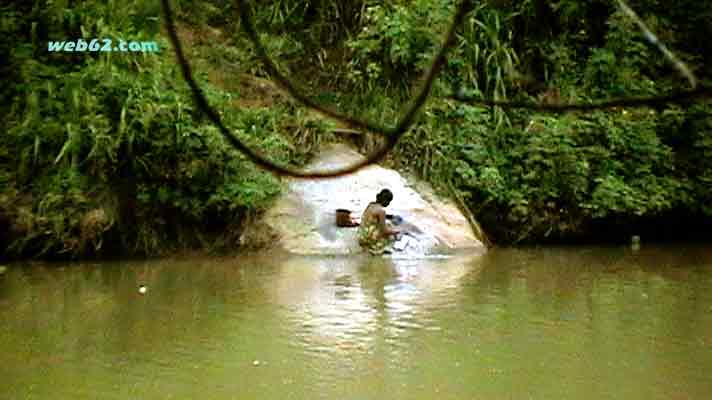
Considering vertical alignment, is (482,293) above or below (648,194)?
below

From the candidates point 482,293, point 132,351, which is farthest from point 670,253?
point 132,351

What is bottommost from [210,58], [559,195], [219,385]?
[219,385]

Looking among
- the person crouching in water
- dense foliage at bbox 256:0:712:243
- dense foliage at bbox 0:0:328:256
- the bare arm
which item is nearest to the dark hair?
the person crouching in water

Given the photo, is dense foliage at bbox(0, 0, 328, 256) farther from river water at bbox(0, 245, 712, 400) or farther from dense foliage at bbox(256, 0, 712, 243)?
dense foliage at bbox(256, 0, 712, 243)

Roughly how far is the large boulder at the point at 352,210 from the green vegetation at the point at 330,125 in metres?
0.23

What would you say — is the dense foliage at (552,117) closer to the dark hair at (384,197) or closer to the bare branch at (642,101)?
the dark hair at (384,197)

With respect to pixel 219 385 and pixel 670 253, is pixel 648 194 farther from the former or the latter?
pixel 219 385

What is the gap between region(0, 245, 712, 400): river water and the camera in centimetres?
474

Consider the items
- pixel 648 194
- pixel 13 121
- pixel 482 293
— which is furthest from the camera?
pixel 648 194

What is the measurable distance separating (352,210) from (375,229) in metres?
0.62

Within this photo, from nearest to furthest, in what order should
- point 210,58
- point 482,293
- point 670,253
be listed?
point 482,293, point 670,253, point 210,58

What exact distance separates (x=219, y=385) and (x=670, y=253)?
Answer: 5938 millimetres

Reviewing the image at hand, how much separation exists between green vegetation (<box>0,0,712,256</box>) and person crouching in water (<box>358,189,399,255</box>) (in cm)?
101

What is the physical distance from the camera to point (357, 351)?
5281 mm
